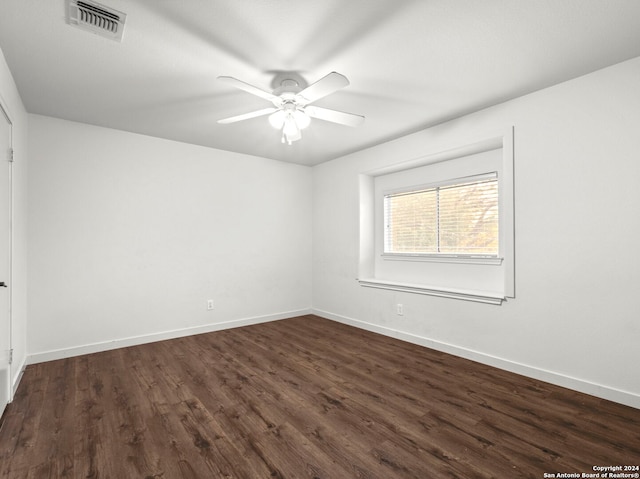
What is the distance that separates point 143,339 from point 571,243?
14.4ft

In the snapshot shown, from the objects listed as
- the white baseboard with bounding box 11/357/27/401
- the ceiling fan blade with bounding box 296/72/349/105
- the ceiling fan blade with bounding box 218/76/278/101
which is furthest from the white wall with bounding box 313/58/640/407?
the white baseboard with bounding box 11/357/27/401

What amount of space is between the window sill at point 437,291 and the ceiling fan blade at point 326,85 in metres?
2.36

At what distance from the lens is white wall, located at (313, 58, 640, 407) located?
91.4 inches

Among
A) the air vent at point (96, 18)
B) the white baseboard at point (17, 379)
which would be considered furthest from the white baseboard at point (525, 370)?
the air vent at point (96, 18)

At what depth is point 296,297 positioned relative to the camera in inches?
204

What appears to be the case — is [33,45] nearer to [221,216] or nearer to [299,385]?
[221,216]

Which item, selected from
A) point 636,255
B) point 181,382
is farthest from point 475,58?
point 181,382

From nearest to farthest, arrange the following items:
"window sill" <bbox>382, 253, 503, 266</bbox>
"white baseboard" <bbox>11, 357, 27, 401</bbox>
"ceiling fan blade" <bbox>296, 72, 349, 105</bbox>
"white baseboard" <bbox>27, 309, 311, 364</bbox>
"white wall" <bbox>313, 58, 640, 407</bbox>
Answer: "ceiling fan blade" <bbox>296, 72, 349, 105</bbox>, "white wall" <bbox>313, 58, 640, 407</bbox>, "white baseboard" <bbox>11, 357, 27, 401</bbox>, "white baseboard" <bbox>27, 309, 311, 364</bbox>, "window sill" <bbox>382, 253, 503, 266</bbox>

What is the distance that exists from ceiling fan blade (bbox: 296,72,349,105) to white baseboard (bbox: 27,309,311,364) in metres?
3.21

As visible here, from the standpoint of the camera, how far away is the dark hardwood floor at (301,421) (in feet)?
5.54

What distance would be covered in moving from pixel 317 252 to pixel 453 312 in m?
2.43

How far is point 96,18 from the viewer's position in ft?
6.07

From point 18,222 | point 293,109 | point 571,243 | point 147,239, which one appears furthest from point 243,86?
point 571,243

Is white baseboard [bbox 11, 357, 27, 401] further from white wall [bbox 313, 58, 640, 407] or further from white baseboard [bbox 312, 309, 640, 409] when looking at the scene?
white wall [bbox 313, 58, 640, 407]
